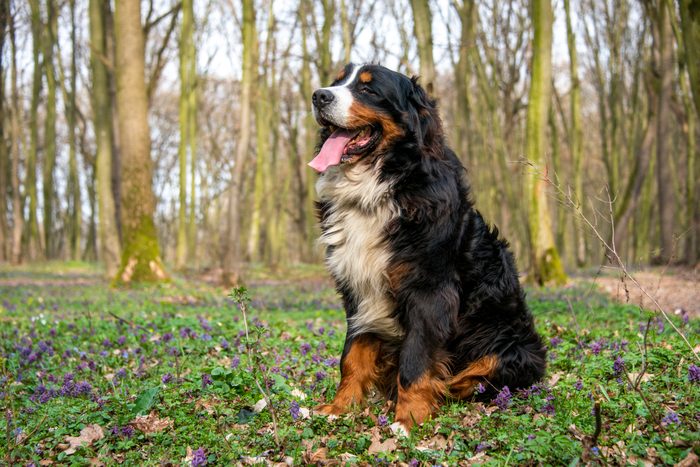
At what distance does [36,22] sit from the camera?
802 inches

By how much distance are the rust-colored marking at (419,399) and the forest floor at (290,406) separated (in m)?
0.09

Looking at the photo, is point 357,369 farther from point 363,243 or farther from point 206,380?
point 206,380

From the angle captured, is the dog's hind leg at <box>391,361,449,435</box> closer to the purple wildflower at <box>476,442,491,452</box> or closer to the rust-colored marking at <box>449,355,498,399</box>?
the rust-colored marking at <box>449,355,498,399</box>

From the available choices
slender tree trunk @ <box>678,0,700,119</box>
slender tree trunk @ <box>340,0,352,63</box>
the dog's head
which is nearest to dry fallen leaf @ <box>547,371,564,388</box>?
the dog's head

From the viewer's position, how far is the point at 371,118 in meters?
3.97

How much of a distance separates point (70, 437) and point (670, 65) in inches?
640

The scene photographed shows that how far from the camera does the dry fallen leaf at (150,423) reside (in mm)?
3562

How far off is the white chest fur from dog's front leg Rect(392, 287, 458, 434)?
212 mm

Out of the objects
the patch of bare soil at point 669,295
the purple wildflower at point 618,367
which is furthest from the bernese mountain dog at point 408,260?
the patch of bare soil at point 669,295

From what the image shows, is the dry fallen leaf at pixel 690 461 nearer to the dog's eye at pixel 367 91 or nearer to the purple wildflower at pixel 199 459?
Answer: the purple wildflower at pixel 199 459

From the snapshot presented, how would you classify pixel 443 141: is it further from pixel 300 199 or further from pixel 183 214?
pixel 300 199

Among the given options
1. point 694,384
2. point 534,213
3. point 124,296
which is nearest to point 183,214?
point 124,296

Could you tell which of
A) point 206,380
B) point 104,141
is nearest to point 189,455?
point 206,380

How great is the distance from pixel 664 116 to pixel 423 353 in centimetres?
1486
